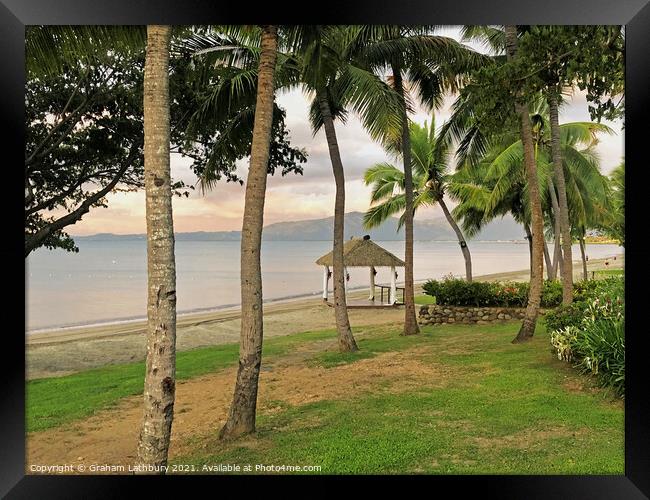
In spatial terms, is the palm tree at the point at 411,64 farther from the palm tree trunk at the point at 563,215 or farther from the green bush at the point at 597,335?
the green bush at the point at 597,335

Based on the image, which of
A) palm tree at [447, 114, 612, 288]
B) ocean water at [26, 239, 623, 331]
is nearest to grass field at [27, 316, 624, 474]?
ocean water at [26, 239, 623, 331]

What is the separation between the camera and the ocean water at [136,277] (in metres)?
6.64

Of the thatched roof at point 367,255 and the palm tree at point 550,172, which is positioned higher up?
the palm tree at point 550,172

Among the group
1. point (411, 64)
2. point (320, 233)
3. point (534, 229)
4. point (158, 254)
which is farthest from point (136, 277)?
point (158, 254)

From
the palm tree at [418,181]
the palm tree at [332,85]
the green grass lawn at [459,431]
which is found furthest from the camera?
the palm tree at [418,181]

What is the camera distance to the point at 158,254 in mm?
2143

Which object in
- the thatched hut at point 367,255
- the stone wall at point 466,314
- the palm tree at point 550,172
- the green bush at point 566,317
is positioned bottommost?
the stone wall at point 466,314

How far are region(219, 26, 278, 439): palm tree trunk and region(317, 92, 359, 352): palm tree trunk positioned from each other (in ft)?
7.57

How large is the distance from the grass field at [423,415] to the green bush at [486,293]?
5.29ft

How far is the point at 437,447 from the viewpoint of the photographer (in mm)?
2727
